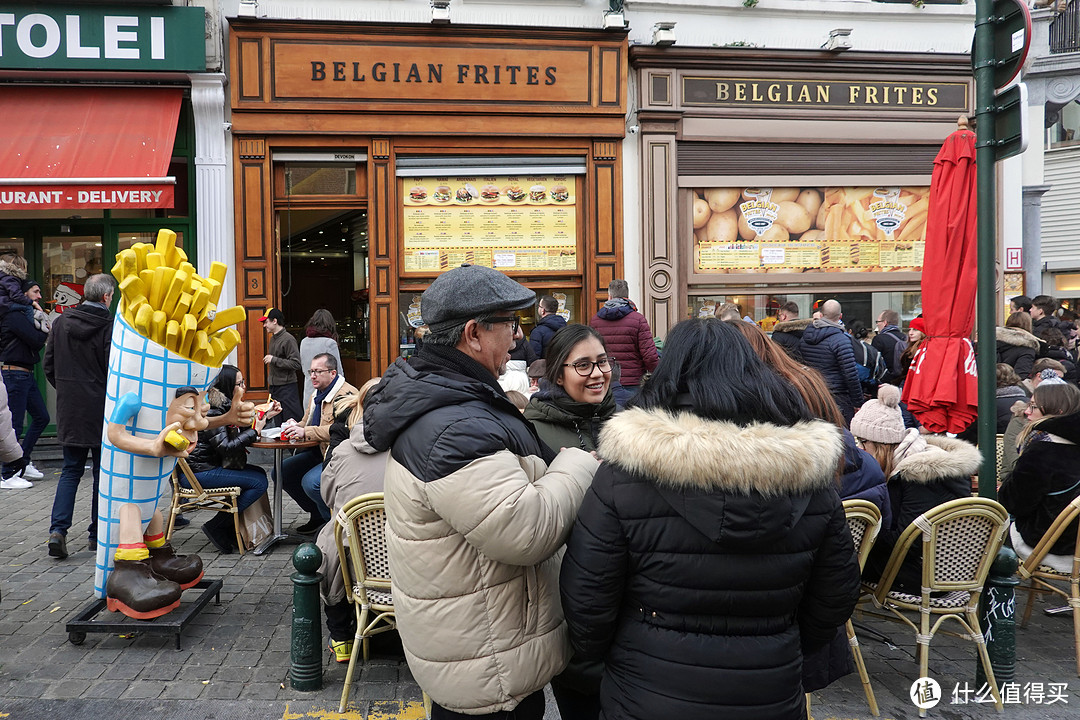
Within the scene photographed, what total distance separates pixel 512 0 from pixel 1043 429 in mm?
7621

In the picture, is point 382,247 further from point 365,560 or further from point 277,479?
point 365,560

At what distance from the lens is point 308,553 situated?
12.7 ft

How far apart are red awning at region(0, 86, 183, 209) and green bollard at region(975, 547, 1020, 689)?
8.03m

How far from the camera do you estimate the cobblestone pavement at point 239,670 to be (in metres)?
3.76

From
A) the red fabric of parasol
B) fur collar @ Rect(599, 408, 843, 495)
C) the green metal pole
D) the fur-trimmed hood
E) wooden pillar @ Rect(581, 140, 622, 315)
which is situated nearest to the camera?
fur collar @ Rect(599, 408, 843, 495)

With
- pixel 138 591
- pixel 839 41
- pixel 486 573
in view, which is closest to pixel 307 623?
pixel 138 591

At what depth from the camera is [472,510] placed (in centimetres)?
201

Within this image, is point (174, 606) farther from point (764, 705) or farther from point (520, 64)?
point (520, 64)

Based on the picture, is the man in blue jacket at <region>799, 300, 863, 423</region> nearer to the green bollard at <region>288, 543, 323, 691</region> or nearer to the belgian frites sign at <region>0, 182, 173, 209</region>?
the green bollard at <region>288, 543, 323, 691</region>

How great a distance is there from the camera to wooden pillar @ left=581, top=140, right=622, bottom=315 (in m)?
9.75

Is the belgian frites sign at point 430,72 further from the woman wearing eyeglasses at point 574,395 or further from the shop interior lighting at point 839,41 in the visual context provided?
the woman wearing eyeglasses at point 574,395

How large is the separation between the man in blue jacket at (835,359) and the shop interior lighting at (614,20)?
4.34 meters

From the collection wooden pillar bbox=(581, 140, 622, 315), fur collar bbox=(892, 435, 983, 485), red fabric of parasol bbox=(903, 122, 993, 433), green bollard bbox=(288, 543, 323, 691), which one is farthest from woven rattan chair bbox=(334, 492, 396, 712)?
wooden pillar bbox=(581, 140, 622, 315)

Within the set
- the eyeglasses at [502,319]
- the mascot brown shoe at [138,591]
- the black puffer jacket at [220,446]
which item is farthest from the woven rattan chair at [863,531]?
the black puffer jacket at [220,446]
